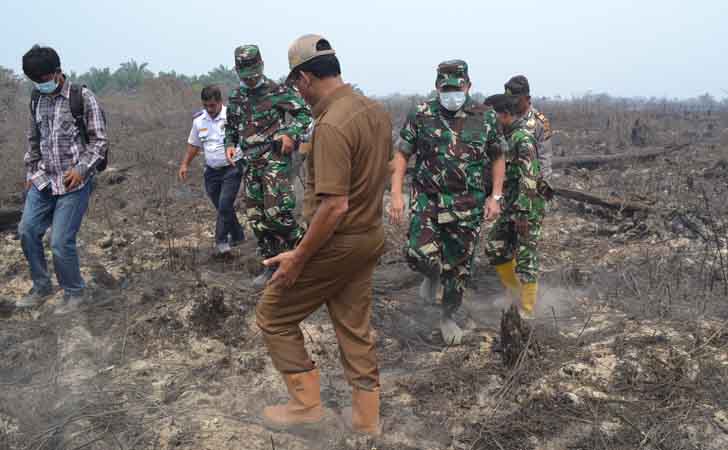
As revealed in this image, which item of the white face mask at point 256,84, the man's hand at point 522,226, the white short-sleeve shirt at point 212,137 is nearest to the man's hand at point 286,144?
the white face mask at point 256,84

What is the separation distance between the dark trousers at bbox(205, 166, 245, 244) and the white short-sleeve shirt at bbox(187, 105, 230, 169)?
4.1 inches

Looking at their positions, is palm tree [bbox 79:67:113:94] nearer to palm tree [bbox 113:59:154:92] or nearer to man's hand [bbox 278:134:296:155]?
palm tree [bbox 113:59:154:92]

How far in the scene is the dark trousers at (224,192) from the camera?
5.63 meters

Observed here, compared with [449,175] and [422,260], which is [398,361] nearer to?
[422,260]

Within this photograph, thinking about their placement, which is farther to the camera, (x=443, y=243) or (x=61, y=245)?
(x=61, y=245)

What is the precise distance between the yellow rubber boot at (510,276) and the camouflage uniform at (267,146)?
1702 millimetres

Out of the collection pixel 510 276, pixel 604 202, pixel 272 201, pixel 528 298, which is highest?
pixel 272 201

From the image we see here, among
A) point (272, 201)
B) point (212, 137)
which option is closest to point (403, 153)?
point (272, 201)

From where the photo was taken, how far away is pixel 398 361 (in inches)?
152

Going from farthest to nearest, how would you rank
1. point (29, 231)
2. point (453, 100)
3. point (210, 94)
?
1. point (210, 94)
2. point (29, 231)
3. point (453, 100)

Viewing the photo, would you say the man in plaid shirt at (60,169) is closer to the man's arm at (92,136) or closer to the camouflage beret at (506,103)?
the man's arm at (92,136)

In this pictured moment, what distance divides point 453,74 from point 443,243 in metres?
1.13

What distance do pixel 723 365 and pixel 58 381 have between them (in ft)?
13.3

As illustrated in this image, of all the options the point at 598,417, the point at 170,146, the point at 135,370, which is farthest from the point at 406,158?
the point at 170,146
